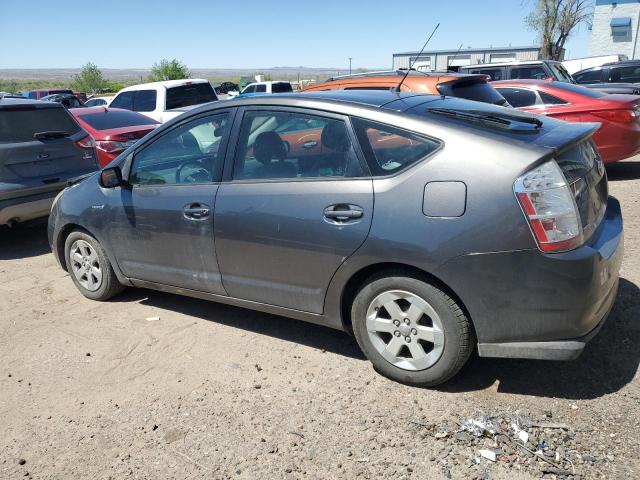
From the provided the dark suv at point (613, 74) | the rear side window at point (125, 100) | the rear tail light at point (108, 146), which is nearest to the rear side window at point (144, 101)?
the rear side window at point (125, 100)

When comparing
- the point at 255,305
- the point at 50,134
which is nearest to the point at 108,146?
the point at 50,134

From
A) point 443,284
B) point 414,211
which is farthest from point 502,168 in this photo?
point 443,284

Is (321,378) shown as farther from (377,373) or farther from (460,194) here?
(460,194)

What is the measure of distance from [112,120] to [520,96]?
6.72 m

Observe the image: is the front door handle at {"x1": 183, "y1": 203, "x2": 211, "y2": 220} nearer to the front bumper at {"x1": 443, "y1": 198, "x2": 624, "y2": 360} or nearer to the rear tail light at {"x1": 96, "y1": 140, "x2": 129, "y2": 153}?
the front bumper at {"x1": 443, "y1": 198, "x2": 624, "y2": 360}

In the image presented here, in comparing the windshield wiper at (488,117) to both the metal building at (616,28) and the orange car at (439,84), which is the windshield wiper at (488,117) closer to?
the orange car at (439,84)

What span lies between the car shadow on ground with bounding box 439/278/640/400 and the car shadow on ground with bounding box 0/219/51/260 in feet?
17.7

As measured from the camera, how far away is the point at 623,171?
364 inches

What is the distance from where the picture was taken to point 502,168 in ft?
9.12

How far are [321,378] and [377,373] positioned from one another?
0.36m

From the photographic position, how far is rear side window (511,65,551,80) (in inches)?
475

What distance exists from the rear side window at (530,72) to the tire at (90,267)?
1058 centimetres

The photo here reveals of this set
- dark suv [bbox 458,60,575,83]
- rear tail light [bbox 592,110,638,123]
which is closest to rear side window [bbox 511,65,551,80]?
dark suv [bbox 458,60,575,83]

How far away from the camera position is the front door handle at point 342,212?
3.13 metres
